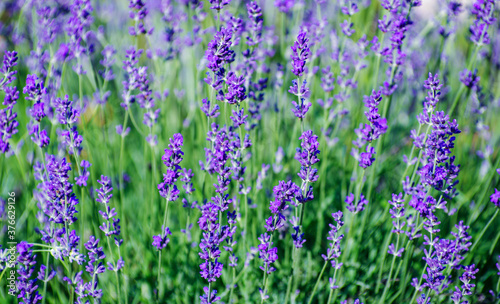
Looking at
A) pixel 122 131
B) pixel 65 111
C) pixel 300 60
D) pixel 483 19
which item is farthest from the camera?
pixel 122 131

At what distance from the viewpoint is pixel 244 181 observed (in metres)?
2.45

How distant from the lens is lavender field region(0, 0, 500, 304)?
5.54ft

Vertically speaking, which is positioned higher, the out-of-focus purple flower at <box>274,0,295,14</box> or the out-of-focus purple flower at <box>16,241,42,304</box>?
the out-of-focus purple flower at <box>274,0,295,14</box>

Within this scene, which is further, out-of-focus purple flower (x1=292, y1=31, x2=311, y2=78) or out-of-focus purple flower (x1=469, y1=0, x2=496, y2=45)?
out-of-focus purple flower (x1=469, y1=0, x2=496, y2=45)

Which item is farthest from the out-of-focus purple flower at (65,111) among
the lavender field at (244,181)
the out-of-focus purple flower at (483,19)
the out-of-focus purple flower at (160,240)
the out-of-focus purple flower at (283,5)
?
the out-of-focus purple flower at (483,19)

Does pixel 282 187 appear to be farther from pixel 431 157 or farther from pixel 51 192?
pixel 51 192

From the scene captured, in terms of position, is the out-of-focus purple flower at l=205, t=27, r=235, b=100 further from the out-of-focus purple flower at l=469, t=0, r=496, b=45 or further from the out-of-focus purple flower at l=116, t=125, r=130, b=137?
the out-of-focus purple flower at l=469, t=0, r=496, b=45

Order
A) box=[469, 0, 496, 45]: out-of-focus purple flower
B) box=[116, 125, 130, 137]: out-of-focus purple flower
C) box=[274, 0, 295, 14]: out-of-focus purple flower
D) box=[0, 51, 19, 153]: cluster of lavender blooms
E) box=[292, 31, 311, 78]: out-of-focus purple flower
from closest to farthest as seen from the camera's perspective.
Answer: box=[292, 31, 311, 78]: out-of-focus purple flower → box=[0, 51, 19, 153]: cluster of lavender blooms → box=[469, 0, 496, 45]: out-of-focus purple flower → box=[116, 125, 130, 137]: out-of-focus purple flower → box=[274, 0, 295, 14]: out-of-focus purple flower

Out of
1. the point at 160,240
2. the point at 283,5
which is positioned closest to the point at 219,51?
the point at 160,240

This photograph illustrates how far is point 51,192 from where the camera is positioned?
1.61m

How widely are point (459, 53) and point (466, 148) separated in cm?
159

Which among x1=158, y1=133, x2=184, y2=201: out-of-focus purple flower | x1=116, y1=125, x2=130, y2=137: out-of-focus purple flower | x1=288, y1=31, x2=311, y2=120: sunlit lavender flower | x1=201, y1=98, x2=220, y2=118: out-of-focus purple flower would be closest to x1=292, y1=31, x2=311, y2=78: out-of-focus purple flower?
x1=288, y1=31, x2=311, y2=120: sunlit lavender flower

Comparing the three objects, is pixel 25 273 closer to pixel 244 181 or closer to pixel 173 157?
pixel 173 157

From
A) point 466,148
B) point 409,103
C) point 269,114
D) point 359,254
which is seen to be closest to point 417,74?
point 409,103
